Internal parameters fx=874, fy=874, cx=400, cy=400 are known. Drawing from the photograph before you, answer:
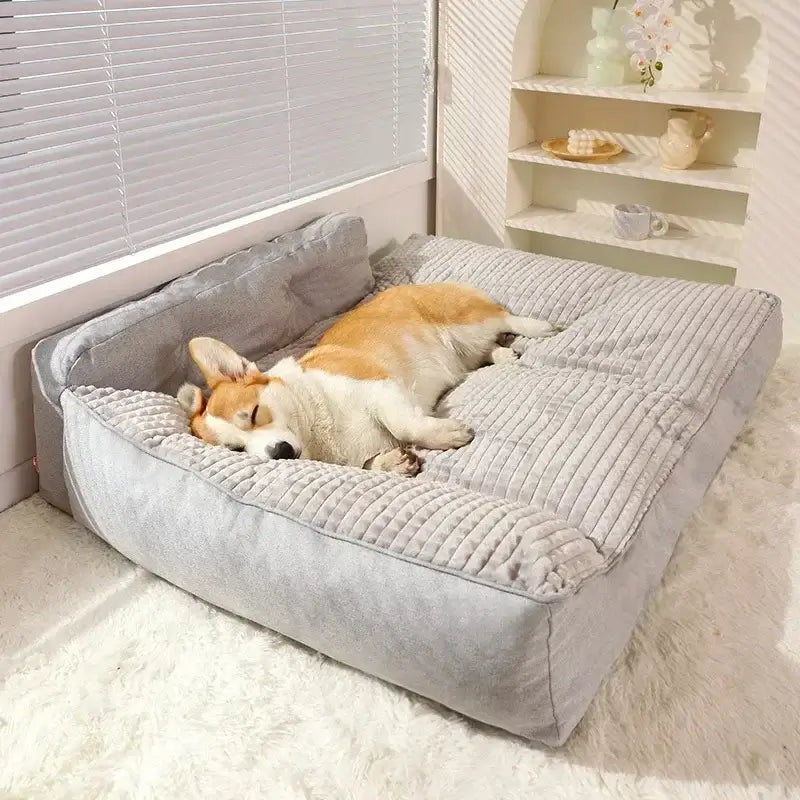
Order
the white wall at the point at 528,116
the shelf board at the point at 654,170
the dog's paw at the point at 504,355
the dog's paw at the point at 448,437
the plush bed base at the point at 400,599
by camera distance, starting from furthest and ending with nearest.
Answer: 1. the shelf board at the point at 654,170
2. the white wall at the point at 528,116
3. the dog's paw at the point at 504,355
4. the dog's paw at the point at 448,437
5. the plush bed base at the point at 400,599

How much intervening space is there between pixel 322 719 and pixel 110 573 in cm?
63

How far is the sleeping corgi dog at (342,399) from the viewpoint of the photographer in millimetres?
1841

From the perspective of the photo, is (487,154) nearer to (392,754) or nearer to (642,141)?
(642,141)

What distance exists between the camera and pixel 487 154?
10.5 ft

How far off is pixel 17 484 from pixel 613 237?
210 cm

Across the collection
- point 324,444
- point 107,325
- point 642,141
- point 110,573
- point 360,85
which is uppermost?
point 360,85

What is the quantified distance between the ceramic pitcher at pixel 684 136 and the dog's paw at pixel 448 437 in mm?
1548

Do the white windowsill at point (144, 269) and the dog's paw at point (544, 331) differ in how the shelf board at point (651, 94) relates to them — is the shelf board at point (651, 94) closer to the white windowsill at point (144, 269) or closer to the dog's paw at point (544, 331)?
the white windowsill at point (144, 269)

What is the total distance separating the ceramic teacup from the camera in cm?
302

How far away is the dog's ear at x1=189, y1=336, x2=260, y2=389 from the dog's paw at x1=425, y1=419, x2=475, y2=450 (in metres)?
0.42

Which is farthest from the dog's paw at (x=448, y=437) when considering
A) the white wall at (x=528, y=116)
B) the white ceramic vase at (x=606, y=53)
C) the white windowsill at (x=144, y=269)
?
the white ceramic vase at (x=606, y=53)

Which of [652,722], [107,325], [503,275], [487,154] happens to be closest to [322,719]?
[652,722]

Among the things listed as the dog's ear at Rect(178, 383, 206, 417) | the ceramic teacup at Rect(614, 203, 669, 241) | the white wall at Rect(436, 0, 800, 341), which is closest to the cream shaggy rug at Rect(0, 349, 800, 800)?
the dog's ear at Rect(178, 383, 206, 417)

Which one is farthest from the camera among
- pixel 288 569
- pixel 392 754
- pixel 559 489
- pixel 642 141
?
pixel 642 141
